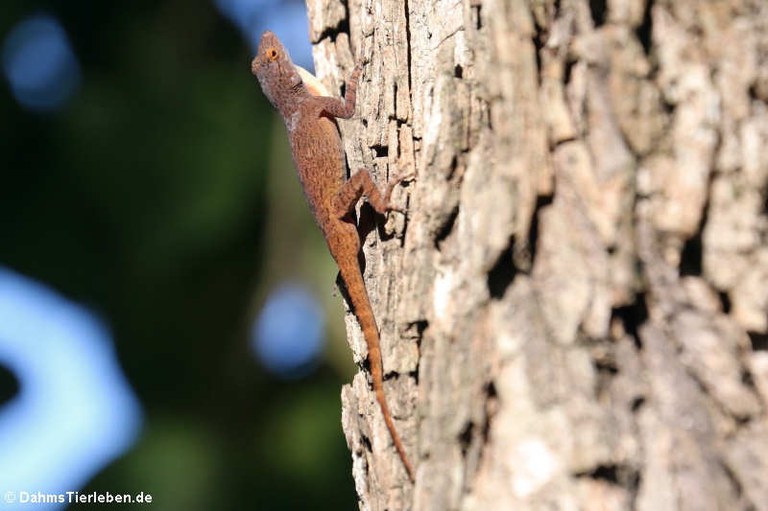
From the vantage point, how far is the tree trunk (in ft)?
6.68

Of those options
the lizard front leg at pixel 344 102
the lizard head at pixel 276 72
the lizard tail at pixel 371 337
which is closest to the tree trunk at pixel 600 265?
the lizard tail at pixel 371 337

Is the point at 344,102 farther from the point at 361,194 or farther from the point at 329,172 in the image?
the point at 361,194

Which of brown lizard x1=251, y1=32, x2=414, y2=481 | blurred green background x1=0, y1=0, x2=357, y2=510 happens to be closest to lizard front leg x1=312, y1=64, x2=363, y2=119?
→ brown lizard x1=251, y1=32, x2=414, y2=481

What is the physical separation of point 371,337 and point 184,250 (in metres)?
2.17

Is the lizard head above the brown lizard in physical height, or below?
above

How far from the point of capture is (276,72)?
15.3 ft

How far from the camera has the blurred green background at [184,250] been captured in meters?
4.68

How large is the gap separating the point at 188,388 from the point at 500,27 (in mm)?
3116

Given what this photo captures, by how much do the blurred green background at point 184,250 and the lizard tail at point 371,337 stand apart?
1609 millimetres

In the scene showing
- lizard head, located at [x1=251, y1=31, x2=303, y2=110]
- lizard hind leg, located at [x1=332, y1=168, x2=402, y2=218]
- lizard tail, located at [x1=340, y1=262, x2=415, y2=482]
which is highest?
lizard head, located at [x1=251, y1=31, x2=303, y2=110]

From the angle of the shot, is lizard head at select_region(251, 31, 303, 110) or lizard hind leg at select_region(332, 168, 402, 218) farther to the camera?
lizard head at select_region(251, 31, 303, 110)

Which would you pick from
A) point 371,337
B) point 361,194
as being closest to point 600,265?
point 371,337

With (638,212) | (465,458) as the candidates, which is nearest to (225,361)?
(465,458)

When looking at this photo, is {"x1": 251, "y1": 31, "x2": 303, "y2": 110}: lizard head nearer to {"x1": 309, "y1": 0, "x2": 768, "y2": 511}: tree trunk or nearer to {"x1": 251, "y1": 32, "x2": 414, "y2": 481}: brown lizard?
{"x1": 251, "y1": 32, "x2": 414, "y2": 481}: brown lizard
